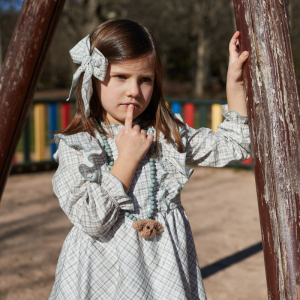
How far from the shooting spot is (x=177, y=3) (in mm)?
22281

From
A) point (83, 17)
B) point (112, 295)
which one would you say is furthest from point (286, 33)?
point (83, 17)

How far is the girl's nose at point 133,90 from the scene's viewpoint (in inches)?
61.2

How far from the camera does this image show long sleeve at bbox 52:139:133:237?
1439 mm

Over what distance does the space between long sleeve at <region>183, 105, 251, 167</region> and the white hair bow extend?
472 mm

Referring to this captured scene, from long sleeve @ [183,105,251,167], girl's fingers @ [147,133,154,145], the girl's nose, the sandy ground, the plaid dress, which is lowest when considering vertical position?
the sandy ground

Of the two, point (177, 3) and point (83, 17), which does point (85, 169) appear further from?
point (177, 3)

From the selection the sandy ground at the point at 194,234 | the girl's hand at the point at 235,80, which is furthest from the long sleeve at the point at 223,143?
the sandy ground at the point at 194,234

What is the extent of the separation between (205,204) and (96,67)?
3645mm

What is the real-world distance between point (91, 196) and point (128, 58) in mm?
560

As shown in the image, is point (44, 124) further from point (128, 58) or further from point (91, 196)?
point (91, 196)

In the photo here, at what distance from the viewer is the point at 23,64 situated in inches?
74.0

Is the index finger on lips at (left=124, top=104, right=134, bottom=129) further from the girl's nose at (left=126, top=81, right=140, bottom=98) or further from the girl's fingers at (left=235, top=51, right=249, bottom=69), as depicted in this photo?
the girl's fingers at (left=235, top=51, right=249, bottom=69)

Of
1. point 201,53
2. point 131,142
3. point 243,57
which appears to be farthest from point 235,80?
point 201,53

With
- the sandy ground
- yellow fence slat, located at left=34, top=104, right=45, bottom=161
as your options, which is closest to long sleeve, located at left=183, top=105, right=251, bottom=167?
the sandy ground
